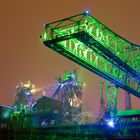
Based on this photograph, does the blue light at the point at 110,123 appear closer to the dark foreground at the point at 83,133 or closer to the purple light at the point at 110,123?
the purple light at the point at 110,123

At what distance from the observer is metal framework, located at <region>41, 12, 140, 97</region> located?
1078 inches

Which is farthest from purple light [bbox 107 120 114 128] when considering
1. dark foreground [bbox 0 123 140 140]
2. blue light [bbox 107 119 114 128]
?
dark foreground [bbox 0 123 140 140]

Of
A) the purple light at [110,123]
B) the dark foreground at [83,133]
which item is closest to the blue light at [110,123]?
the purple light at [110,123]

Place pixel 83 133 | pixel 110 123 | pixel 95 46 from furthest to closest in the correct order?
pixel 110 123 → pixel 83 133 → pixel 95 46

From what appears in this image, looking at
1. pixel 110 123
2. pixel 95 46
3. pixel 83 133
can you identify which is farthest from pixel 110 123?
pixel 95 46

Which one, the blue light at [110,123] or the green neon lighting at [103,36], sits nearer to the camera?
the green neon lighting at [103,36]

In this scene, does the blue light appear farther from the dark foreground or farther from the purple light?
the dark foreground

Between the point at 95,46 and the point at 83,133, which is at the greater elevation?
the point at 95,46

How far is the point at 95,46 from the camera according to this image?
2967cm

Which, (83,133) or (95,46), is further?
(83,133)

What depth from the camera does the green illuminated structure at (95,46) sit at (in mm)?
27375

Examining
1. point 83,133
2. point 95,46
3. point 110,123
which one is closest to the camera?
point 95,46

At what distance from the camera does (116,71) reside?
42562 mm

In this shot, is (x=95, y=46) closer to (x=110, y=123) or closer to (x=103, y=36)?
(x=103, y=36)
